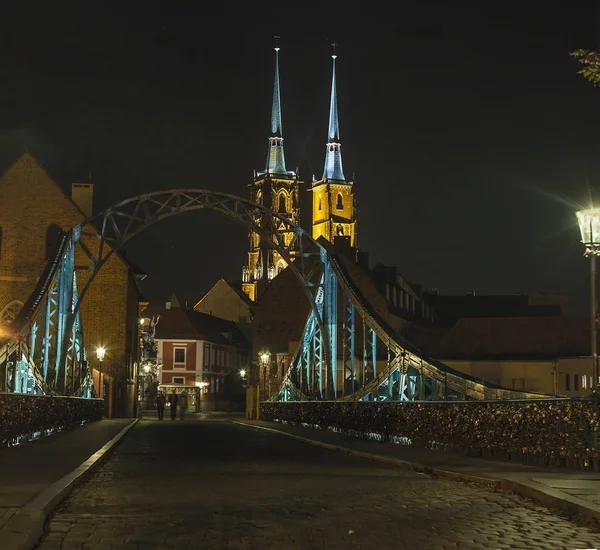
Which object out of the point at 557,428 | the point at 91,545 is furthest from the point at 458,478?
the point at 91,545

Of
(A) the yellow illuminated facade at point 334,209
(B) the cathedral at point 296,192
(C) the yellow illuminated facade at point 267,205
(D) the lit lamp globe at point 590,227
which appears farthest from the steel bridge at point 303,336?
(A) the yellow illuminated facade at point 334,209

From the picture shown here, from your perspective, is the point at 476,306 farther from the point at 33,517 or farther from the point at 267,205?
the point at 33,517

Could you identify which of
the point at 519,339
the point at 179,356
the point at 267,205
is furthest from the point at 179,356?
the point at 267,205

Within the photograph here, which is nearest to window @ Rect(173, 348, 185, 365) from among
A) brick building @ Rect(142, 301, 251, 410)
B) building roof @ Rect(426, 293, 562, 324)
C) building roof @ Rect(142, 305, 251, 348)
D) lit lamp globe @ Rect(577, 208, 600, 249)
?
brick building @ Rect(142, 301, 251, 410)

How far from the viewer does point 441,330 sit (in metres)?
80.8

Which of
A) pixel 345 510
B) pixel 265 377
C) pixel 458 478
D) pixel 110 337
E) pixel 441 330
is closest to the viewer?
pixel 345 510

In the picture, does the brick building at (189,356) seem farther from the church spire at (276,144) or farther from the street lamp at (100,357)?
the church spire at (276,144)

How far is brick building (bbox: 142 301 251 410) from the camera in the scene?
95.4m

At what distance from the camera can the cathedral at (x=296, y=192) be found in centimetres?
17488

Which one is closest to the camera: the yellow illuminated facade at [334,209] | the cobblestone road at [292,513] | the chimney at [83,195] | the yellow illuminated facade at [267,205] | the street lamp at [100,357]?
the cobblestone road at [292,513]

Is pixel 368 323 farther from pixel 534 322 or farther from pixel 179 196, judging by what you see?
pixel 534 322

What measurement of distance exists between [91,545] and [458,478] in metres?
7.64

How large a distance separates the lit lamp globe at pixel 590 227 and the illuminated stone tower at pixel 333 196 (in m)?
162

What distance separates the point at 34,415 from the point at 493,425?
12304mm
